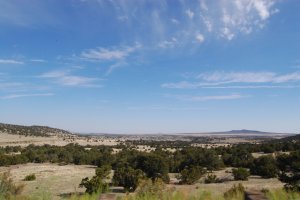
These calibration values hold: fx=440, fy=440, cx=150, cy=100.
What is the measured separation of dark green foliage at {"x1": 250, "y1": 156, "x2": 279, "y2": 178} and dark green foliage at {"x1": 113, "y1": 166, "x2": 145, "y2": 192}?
1171 centimetres

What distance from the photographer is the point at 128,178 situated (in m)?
32.1

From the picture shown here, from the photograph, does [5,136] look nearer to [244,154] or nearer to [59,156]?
[59,156]

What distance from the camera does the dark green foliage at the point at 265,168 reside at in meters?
37.3

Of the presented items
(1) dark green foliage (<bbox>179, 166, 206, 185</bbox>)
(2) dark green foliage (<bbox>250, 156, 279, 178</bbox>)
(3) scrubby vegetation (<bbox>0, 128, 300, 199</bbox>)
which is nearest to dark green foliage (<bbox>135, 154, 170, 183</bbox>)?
(3) scrubby vegetation (<bbox>0, 128, 300, 199</bbox>)

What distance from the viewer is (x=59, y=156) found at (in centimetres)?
6100

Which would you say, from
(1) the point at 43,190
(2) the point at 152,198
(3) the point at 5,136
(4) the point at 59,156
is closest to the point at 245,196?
(2) the point at 152,198

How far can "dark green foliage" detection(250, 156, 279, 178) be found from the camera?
37.3 m

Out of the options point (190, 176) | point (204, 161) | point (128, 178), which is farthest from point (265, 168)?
point (128, 178)

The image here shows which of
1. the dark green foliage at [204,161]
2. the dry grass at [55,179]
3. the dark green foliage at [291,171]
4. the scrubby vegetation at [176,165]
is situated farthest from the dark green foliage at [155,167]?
the dark green foliage at [291,171]

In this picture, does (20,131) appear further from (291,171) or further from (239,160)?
(291,171)

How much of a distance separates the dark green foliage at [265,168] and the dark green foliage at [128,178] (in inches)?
461

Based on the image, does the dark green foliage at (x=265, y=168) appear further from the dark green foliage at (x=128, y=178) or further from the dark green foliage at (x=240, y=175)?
the dark green foliage at (x=128, y=178)

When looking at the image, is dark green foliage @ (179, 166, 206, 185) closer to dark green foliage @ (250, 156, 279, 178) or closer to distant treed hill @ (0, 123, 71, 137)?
dark green foliage @ (250, 156, 279, 178)

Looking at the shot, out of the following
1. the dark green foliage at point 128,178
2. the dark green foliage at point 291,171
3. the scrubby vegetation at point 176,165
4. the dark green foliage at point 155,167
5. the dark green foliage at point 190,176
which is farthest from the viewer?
the dark green foliage at point 155,167
